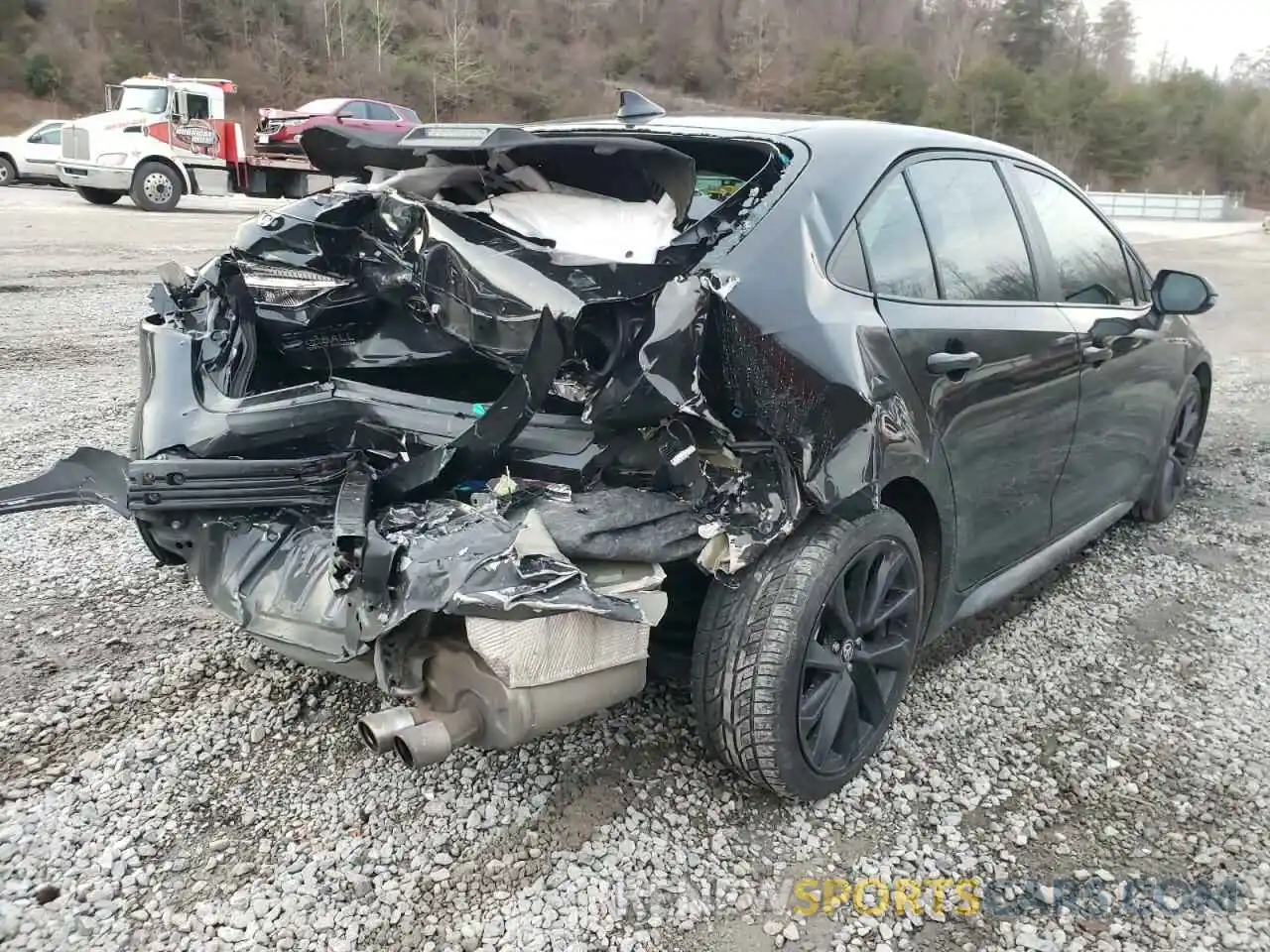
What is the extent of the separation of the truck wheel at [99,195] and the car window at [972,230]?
1957 centimetres

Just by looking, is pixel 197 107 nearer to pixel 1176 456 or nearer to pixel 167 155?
pixel 167 155

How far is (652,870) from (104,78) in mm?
48705

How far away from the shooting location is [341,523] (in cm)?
224

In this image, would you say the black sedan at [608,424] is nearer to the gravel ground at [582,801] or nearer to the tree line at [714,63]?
the gravel ground at [582,801]

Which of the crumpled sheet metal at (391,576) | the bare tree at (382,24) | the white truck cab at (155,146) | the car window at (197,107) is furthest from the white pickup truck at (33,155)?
the bare tree at (382,24)

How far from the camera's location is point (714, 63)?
77562mm

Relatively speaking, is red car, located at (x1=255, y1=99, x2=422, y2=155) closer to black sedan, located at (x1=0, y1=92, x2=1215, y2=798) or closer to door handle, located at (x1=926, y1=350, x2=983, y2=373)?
black sedan, located at (x1=0, y1=92, x2=1215, y2=798)

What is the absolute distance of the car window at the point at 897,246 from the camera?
8.99ft

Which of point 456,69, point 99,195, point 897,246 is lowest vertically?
point 99,195

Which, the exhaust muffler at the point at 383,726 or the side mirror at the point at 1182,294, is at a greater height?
the side mirror at the point at 1182,294

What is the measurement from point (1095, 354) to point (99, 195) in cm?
2037

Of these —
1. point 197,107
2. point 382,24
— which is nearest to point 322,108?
point 197,107

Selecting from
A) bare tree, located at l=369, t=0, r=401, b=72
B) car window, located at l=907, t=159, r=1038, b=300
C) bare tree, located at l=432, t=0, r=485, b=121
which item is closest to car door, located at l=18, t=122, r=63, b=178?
car window, located at l=907, t=159, r=1038, b=300

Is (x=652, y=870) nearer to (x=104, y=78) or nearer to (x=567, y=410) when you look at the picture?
(x=567, y=410)
